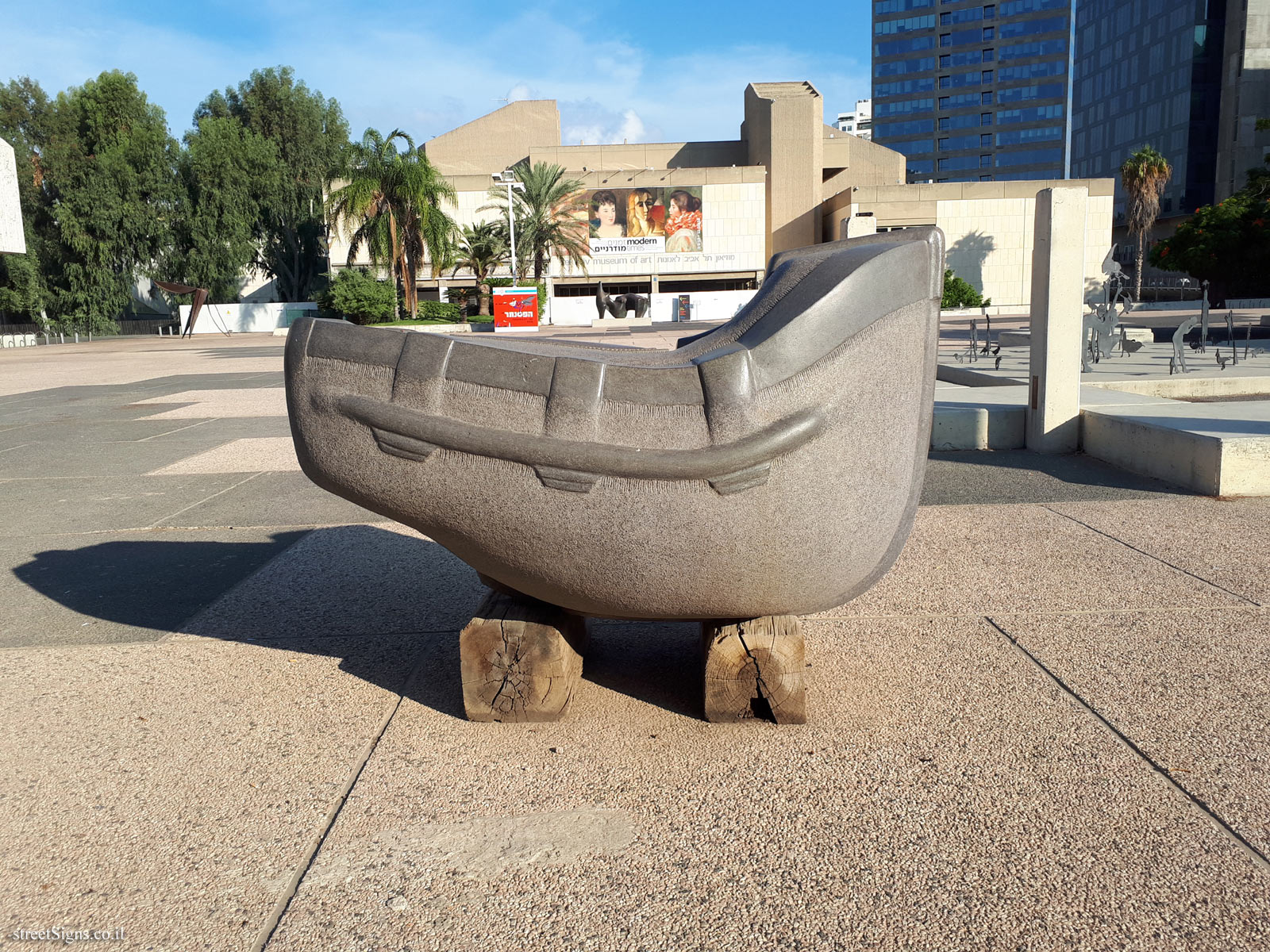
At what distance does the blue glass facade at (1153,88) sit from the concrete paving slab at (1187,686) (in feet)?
295

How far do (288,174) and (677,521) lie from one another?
5616 centimetres

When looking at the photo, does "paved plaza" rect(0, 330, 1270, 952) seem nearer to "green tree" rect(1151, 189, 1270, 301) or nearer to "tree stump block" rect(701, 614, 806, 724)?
"tree stump block" rect(701, 614, 806, 724)

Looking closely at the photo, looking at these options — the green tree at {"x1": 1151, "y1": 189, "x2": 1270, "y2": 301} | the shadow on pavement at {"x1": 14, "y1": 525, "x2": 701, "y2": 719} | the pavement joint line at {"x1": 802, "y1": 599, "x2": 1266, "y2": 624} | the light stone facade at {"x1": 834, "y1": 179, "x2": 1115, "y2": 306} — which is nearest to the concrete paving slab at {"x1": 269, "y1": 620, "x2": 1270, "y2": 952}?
the shadow on pavement at {"x1": 14, "y1": 525, "x2": 701, "y2": 719}

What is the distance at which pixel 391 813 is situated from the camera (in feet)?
7.95

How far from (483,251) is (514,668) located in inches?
1855

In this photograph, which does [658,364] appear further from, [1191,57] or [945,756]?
[1191,57]

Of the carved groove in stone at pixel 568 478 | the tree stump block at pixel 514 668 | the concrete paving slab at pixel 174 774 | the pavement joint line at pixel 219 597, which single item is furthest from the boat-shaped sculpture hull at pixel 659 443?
the pavement joint line at pixel 219 597

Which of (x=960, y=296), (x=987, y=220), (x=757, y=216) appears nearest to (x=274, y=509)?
(x=960, y=296)

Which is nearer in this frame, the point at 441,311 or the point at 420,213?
the point at 420,213

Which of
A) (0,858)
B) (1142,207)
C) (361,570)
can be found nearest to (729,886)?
(0,858)

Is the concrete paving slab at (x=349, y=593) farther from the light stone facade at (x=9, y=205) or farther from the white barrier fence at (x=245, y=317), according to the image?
the white barrier fence at (x=245, y=317)

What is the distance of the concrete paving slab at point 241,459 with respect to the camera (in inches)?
299

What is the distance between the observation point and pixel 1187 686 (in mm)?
3064

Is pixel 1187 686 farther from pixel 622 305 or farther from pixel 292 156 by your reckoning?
pixel 292 156
